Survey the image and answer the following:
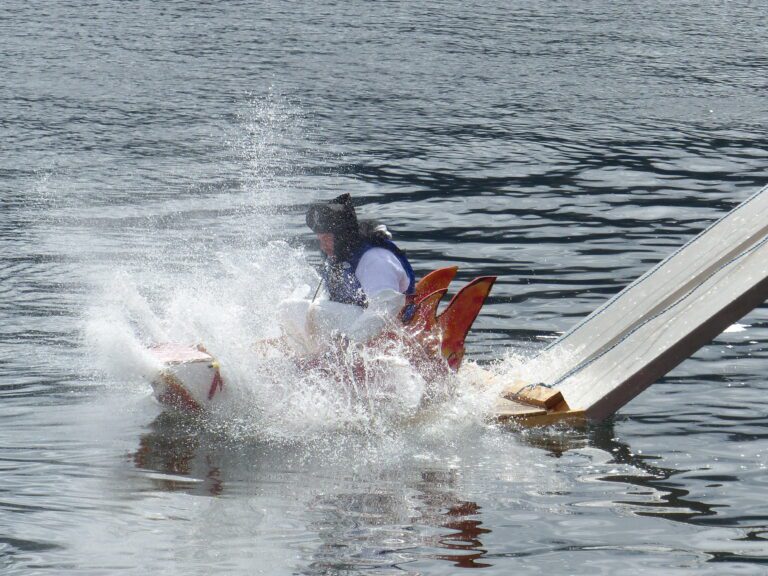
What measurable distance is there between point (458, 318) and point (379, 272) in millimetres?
794

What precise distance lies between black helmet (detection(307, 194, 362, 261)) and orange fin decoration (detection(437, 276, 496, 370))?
89 cm

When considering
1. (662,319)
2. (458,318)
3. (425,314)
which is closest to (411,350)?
(425,314)

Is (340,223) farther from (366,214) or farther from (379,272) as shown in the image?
(366,214)

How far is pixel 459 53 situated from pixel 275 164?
1028cm

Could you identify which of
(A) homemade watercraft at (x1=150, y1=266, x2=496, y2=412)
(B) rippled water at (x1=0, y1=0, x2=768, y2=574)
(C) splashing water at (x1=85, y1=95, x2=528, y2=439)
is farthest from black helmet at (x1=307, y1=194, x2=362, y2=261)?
(B) rippled water at (x1=0, y1=0, x2=768, y2=574)

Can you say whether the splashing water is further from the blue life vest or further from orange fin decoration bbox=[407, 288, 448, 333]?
the blue life vest

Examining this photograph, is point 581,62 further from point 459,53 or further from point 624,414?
point 624,414

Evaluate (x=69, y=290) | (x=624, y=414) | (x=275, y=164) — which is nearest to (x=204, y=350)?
(x=624, y=414)

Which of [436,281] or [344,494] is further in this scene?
[436,281]

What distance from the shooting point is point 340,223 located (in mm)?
10047

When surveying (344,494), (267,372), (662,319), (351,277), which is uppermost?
(351,277)

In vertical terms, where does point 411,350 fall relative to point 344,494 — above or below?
above

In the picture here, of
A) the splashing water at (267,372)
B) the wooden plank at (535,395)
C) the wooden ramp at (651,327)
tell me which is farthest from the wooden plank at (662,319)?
the splashing water at (267,372)

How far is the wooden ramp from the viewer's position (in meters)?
10.1
